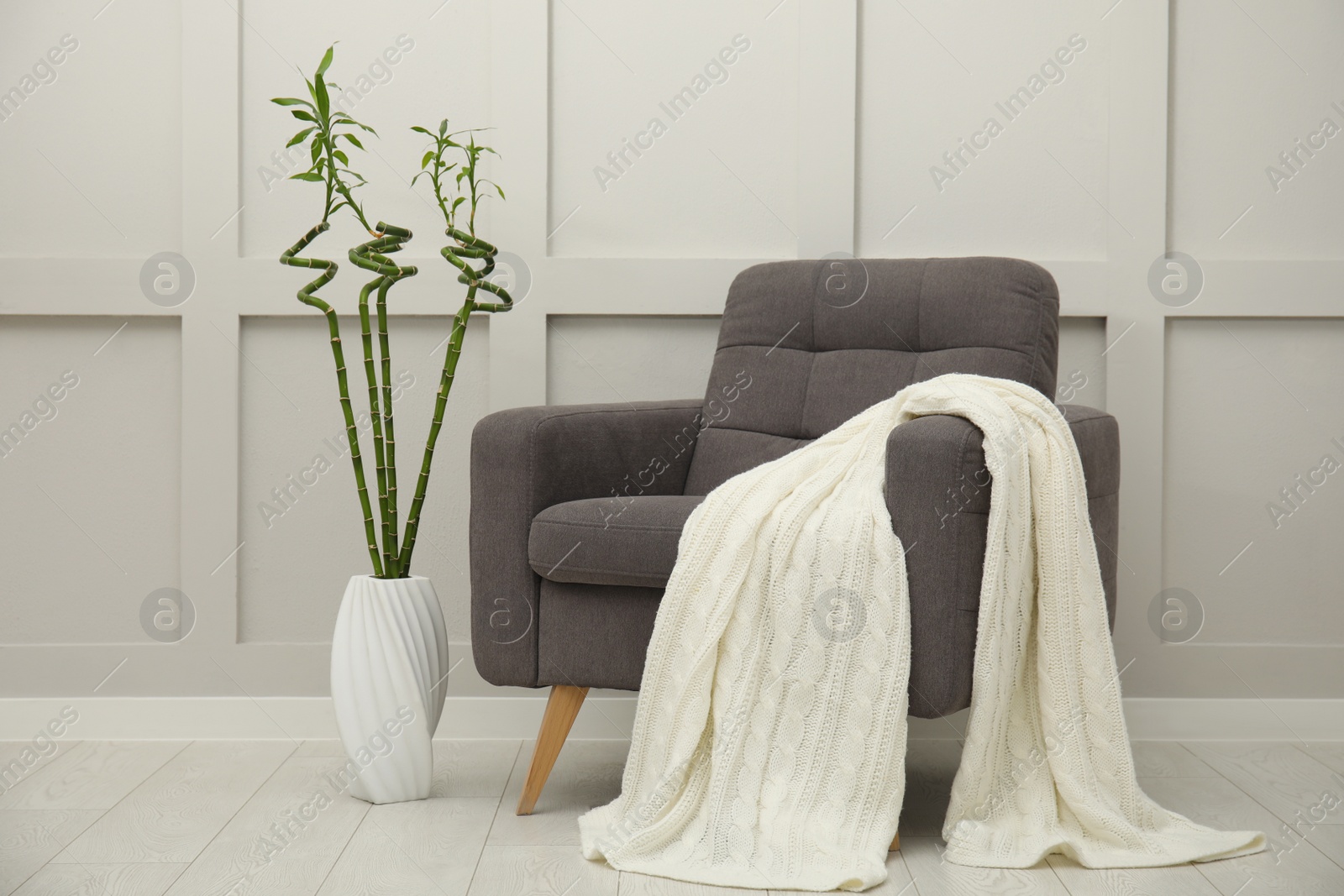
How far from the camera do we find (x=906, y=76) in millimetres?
2299

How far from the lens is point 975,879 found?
1.45 meters

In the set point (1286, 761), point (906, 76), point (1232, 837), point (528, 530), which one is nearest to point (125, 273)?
point (528, 530)

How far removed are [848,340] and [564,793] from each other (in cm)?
101

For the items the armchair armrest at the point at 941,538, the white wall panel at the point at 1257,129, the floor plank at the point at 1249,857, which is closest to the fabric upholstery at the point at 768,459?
the armchair armrest at the point at 941,538

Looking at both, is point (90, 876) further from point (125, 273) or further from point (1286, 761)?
point (1286, 761)

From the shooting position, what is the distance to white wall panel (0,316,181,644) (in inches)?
90.0

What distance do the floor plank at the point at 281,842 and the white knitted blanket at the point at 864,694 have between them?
15.6 inches

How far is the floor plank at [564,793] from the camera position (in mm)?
1640

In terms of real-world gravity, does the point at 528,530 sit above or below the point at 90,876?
above

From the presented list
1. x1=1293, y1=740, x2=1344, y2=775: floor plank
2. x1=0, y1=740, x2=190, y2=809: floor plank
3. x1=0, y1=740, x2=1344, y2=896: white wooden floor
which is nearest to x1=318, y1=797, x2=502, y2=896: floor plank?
x1=0, y1=740, x2=1344, y2=896: white wooden floor

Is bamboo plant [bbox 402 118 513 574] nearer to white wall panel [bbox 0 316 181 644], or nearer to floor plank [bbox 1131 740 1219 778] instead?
white wall panel [bbox 0 316 181 644]

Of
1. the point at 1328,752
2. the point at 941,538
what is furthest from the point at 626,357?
the point at 1328,752

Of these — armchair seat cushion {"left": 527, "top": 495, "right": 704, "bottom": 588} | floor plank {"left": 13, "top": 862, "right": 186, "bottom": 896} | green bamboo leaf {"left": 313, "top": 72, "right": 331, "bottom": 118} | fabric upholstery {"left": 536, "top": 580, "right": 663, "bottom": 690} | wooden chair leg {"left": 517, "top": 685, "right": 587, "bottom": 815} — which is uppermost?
green bamboo leaf {"left": 313, "top": 72, "right": 331, "bottom": 118}

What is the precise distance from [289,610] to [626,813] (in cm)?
108
